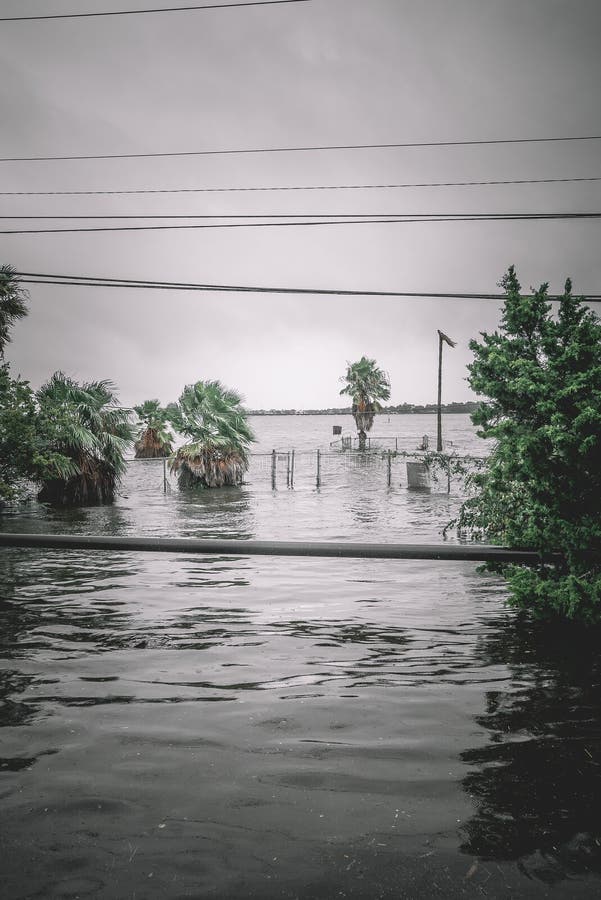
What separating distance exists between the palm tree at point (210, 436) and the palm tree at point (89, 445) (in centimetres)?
531

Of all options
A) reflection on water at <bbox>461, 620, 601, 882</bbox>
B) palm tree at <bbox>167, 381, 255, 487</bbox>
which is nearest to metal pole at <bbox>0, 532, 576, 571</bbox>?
reflection on water at <bbox>461, 620, 601, 882</bbox>

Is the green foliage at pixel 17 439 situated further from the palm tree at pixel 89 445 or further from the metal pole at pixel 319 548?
the metal pole at pixel 319 548

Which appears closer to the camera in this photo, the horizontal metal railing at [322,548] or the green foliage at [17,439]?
the horizontal metal railing at [322,548]

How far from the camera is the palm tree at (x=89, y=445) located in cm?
2044

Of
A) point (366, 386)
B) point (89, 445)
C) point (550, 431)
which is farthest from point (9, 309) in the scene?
point (366, 386)

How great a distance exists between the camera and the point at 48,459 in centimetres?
1472

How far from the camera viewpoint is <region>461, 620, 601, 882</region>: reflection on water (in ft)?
6.22

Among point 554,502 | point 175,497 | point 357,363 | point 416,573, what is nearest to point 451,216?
point 416,573

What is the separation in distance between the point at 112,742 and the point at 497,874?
1715 millimetres

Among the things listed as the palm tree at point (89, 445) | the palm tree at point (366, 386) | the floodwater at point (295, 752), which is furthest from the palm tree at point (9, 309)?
the palm tree at point (366, 386)

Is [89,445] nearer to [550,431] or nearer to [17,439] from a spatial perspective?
[17,439]

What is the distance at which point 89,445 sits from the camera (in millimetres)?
20562

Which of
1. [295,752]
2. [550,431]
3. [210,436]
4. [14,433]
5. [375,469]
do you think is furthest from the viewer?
[375,469]

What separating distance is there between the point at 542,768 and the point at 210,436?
2529 cm
